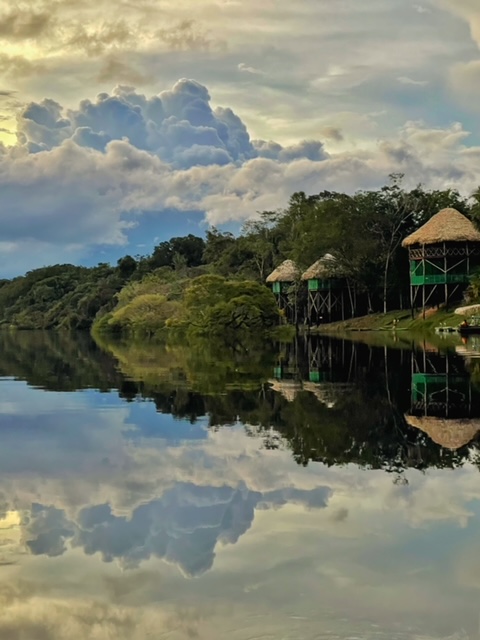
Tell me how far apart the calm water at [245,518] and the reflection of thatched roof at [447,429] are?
4 cm

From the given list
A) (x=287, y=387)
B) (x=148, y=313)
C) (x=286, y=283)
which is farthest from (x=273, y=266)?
(x=287, y=387)

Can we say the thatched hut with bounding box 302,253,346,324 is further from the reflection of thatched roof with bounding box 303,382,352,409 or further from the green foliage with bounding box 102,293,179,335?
the reflection of thatched roof with bounding box 303,382,352,409

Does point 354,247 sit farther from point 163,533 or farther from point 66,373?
point 163,533

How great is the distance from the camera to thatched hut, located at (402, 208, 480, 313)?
4544 centimetres

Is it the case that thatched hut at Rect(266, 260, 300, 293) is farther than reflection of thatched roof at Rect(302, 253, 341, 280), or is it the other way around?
thatched hut at Rect(266, 260, 300, 293)

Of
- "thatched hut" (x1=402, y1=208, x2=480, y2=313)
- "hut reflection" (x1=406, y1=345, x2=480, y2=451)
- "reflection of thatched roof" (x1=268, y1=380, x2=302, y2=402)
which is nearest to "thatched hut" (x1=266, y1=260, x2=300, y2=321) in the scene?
"thatched hut" (x1=402, y1=208, x2=480, y2=313)

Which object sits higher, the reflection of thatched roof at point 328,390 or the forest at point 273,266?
the forest at point 273,266

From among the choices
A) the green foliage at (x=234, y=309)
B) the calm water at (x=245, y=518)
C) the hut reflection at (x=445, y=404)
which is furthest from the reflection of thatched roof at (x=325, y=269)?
the calm water at (x=245, y=518)

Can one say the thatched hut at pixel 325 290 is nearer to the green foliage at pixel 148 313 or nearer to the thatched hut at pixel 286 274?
the thatched hut at pixel 286 274

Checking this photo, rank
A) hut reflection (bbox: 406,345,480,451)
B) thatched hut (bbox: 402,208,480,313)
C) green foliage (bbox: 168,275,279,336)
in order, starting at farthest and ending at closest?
1. thatched hut (bbox: 402,208,480,313)
2. green foliage (bbox: 168,275,279,336)
3. hut reflection (bbox: 406,345,480,451)

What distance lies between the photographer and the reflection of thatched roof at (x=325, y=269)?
→ 5531 cm

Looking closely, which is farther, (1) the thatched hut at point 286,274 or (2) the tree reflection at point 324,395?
(1) the thatched hut at point 286,274

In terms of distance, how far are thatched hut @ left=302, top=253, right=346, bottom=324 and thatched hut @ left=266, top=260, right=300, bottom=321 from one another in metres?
1.48

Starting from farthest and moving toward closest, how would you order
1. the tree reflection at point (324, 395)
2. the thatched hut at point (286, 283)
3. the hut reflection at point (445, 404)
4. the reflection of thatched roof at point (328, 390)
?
the thatched hut at point (286, 283)
the reflection of thatched roof at point (328, 390)
the hut reflection at point (445, 404)
the tree reflection at point (324, 395)
